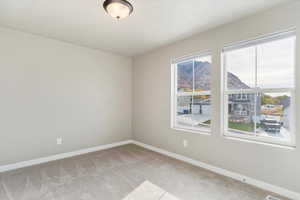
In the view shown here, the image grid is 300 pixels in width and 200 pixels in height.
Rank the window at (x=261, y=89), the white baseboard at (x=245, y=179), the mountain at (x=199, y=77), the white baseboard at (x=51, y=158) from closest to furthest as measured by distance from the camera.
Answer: the white baseboard at (x=245, y=179), the window at (x=261, y=89), the mountain at (x=199, y=77), the white baseboard at (x=51, y=158)

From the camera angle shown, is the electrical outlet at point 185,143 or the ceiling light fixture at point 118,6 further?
the electrical outlet at point 185,143

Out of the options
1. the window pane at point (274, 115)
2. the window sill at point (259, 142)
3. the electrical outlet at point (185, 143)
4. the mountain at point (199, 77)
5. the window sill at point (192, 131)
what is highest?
the mountain at point (199, 77)

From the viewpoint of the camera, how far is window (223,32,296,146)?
6.86 ft

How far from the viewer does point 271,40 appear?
2203 mm

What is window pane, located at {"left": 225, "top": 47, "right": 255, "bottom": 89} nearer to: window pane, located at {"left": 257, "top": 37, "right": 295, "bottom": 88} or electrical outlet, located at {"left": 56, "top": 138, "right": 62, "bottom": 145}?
window pane, located at {"left": 257, "top": 37, "right": 295, "bottom": 88}

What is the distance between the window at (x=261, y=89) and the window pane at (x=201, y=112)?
337mm

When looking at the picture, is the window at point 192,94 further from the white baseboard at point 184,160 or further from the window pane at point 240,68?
the white baseboard at point 184,160

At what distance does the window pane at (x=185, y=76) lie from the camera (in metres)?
3.28

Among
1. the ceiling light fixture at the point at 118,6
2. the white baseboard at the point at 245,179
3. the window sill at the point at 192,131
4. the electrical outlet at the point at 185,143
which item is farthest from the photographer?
the electrical outlet at the point at 185,143

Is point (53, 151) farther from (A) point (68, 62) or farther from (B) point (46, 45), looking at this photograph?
(B) point (46, 45)

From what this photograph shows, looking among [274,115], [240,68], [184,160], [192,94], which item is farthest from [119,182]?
[240,68]

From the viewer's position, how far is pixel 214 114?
107 inches

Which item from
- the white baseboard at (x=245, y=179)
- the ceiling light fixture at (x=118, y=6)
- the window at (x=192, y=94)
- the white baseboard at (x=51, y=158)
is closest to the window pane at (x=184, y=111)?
the window at (x=192, y=94)

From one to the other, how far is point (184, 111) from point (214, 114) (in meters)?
0.76
